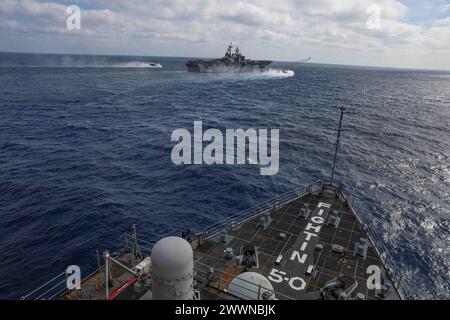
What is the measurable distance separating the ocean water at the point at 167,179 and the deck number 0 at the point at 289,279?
17.1 meters

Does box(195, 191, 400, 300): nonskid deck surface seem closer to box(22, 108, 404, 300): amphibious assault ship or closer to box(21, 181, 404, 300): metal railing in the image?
box(22, 108, 404, 300): amphibious assault ship

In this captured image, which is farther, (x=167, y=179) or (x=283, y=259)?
(x=167, y=179)

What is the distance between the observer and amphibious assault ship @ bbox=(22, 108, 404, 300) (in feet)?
55.5

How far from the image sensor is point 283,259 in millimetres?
27594

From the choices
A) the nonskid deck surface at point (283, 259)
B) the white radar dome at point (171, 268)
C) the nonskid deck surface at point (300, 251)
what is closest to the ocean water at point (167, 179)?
the nonskid deck surface at point (300, 251)

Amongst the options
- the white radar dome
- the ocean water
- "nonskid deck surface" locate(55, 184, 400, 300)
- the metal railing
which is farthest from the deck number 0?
the ocean water

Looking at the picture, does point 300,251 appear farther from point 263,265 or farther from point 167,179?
point 167,179

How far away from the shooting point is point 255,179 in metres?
60.7

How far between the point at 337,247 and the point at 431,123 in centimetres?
A: 10792

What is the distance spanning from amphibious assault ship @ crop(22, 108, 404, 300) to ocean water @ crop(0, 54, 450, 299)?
10406 mm

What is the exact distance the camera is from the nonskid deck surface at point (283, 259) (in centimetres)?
2286
